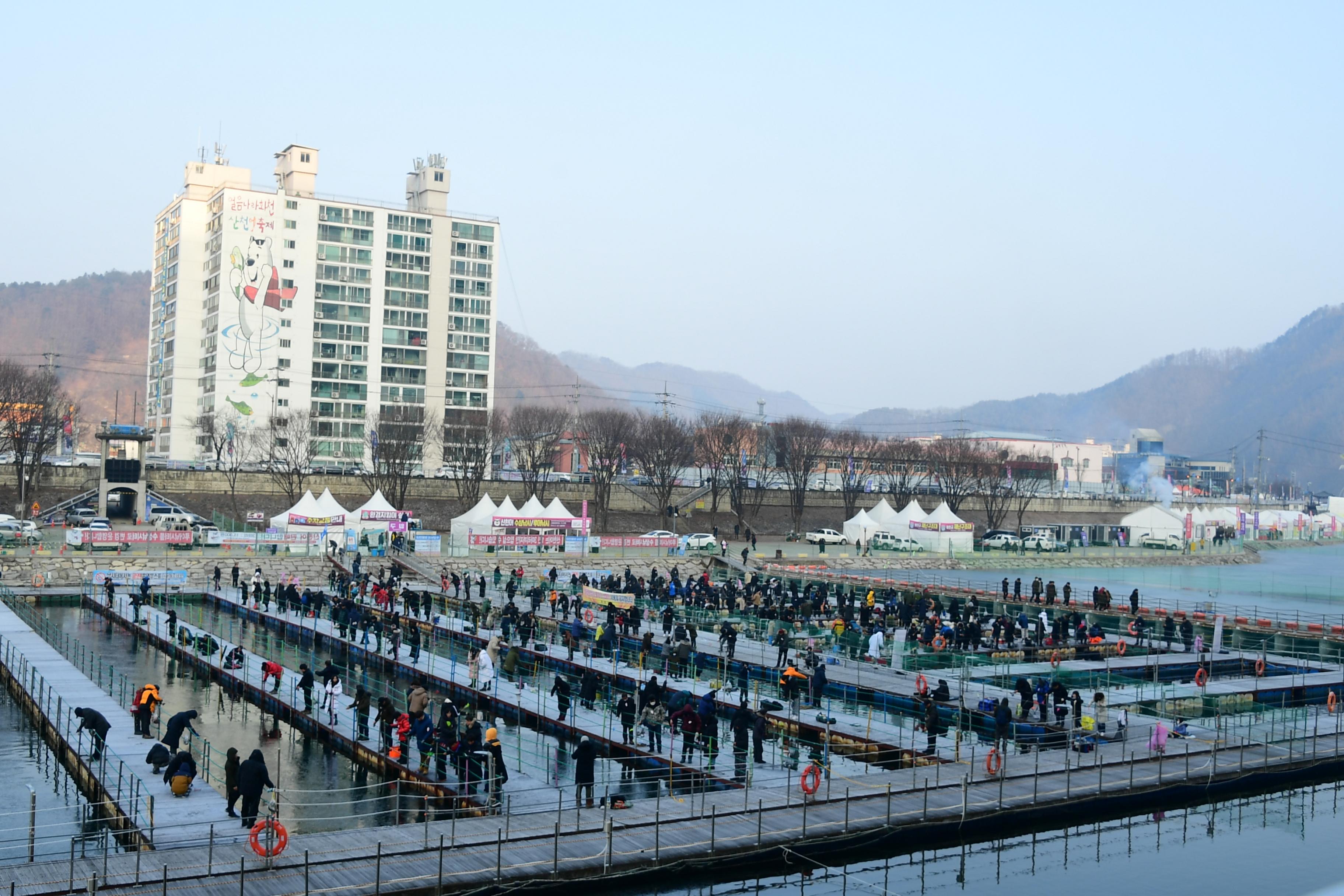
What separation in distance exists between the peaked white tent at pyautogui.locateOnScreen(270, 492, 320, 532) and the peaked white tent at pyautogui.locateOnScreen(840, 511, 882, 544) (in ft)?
114

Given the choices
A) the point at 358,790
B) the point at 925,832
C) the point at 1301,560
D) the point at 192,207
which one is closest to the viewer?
→ the point at 925,832

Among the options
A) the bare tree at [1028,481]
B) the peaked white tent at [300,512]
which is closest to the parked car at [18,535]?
the peaked white tent at [300,512]

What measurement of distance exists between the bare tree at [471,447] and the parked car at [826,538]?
26612 millimetres

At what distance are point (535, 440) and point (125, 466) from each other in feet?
119

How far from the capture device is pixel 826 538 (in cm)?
→ 8388

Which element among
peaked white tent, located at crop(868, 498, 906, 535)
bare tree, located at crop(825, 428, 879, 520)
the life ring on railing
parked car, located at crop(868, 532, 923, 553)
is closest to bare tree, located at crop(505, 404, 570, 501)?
bare tree, located at crop(825, 428, 879, 520)

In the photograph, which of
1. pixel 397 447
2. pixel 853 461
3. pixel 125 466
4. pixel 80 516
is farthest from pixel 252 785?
pixel 853 461

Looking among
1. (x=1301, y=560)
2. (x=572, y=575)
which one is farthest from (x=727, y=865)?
(x=1301, y=560)

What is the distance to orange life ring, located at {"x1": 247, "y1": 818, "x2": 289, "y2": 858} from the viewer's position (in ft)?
56.4

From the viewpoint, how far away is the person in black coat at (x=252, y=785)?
1898 cm

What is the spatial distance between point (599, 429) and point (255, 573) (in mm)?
50498

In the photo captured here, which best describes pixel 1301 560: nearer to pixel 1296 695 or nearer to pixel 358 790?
pixel 1296 695

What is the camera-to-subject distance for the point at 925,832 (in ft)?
68.6

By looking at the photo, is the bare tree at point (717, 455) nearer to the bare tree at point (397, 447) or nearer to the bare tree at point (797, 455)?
the bare tree at point (797, 455)
